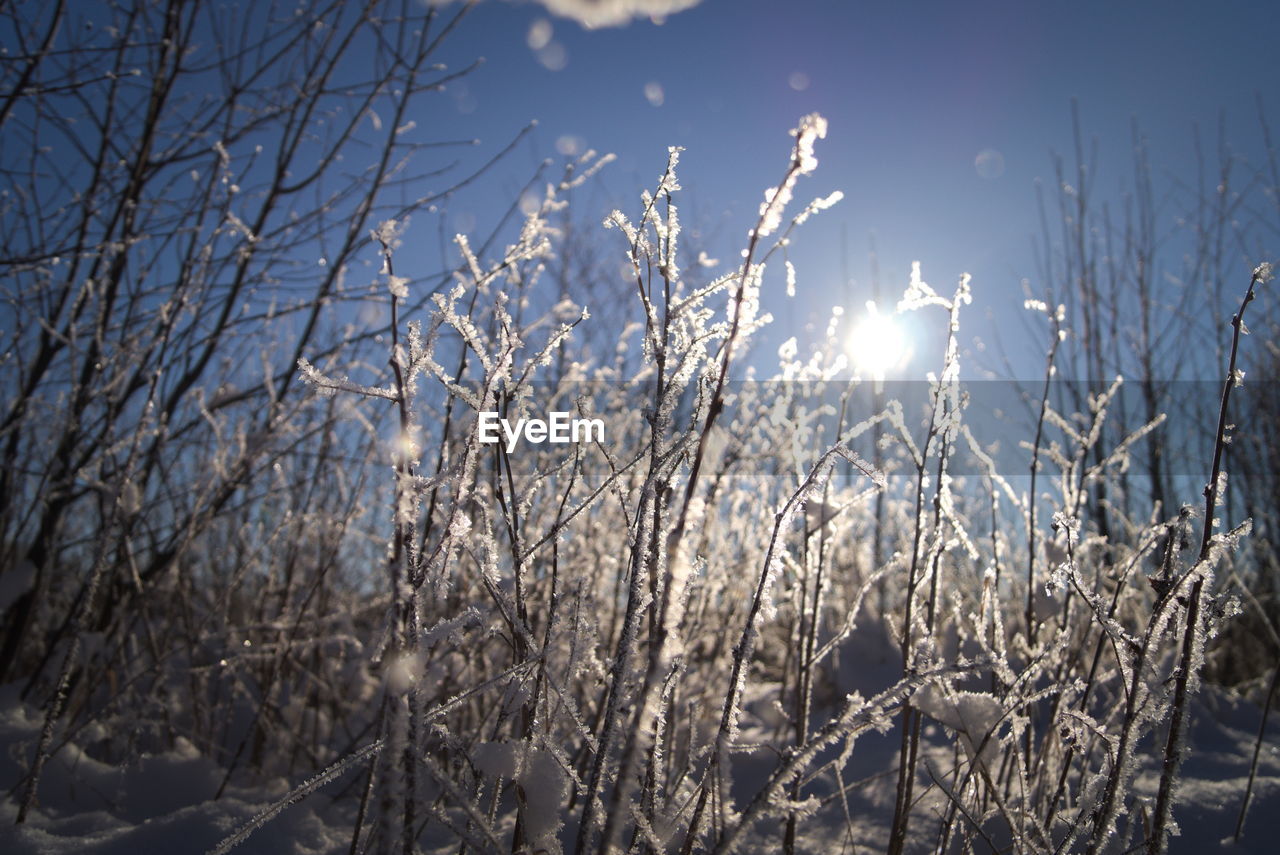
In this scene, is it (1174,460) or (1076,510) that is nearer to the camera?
(1076,510)

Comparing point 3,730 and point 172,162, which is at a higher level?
point 172,162

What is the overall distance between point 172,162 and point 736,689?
244cm

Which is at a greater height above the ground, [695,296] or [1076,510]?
[695,296]

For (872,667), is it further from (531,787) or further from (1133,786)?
(531,787)

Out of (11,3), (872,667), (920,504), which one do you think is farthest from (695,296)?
(872,667)

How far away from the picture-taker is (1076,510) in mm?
1445

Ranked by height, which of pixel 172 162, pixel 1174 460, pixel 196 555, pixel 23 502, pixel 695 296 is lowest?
pixel 196 555

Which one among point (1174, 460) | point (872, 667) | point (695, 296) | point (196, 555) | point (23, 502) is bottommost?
point (872, 667)

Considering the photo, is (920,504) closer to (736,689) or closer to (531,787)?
(736,689)

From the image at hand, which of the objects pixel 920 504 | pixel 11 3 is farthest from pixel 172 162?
pixel 920 504

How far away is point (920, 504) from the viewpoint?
1.08 meters

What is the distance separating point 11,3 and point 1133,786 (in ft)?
10.4

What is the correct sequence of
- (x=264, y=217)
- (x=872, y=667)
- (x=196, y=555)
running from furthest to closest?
(x=872, y=667), (x=196, y=555), (x=264, y=217)

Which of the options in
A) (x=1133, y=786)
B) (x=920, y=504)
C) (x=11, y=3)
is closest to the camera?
(x=920, y=504)
